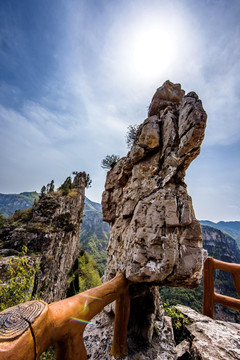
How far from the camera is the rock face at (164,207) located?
4.78 m

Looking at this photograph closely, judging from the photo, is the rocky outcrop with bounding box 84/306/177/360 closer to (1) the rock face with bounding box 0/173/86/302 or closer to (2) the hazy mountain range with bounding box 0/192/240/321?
(1) the rock face with bounding box 0/173/86/302

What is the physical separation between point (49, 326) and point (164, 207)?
14.6ft

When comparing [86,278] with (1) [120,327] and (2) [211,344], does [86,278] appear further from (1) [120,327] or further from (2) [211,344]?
(2) [211,344]

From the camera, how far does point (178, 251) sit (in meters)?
4.82

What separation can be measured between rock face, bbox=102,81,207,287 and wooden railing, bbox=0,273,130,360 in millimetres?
1775

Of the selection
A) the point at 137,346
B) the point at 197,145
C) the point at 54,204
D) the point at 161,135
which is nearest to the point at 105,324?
the point at 137,346

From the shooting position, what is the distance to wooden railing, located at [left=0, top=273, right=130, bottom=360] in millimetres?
2008

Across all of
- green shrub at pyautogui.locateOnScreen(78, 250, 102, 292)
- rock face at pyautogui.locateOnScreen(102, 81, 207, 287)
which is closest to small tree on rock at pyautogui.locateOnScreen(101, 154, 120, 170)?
rock face at pyautogui.locateOnScreen(102, 81, 207, 287)

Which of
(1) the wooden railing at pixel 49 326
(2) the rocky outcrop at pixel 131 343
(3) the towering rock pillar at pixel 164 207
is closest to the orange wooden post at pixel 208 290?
(2) the rocky outcrop at pixel 131 343

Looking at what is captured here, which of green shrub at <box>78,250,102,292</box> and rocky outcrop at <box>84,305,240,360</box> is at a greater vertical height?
rocky outcrop at <box>84,305,240,360</box>

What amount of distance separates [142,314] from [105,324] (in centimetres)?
185

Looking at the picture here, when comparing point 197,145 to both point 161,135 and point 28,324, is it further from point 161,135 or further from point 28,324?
point 28,324

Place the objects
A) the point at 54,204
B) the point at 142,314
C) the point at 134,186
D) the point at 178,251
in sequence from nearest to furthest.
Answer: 1. the point at 178,251
2. the point at 142,314
3. the point at 134,186
4. the point at 54,204

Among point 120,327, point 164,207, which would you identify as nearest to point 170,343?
point 120,327
